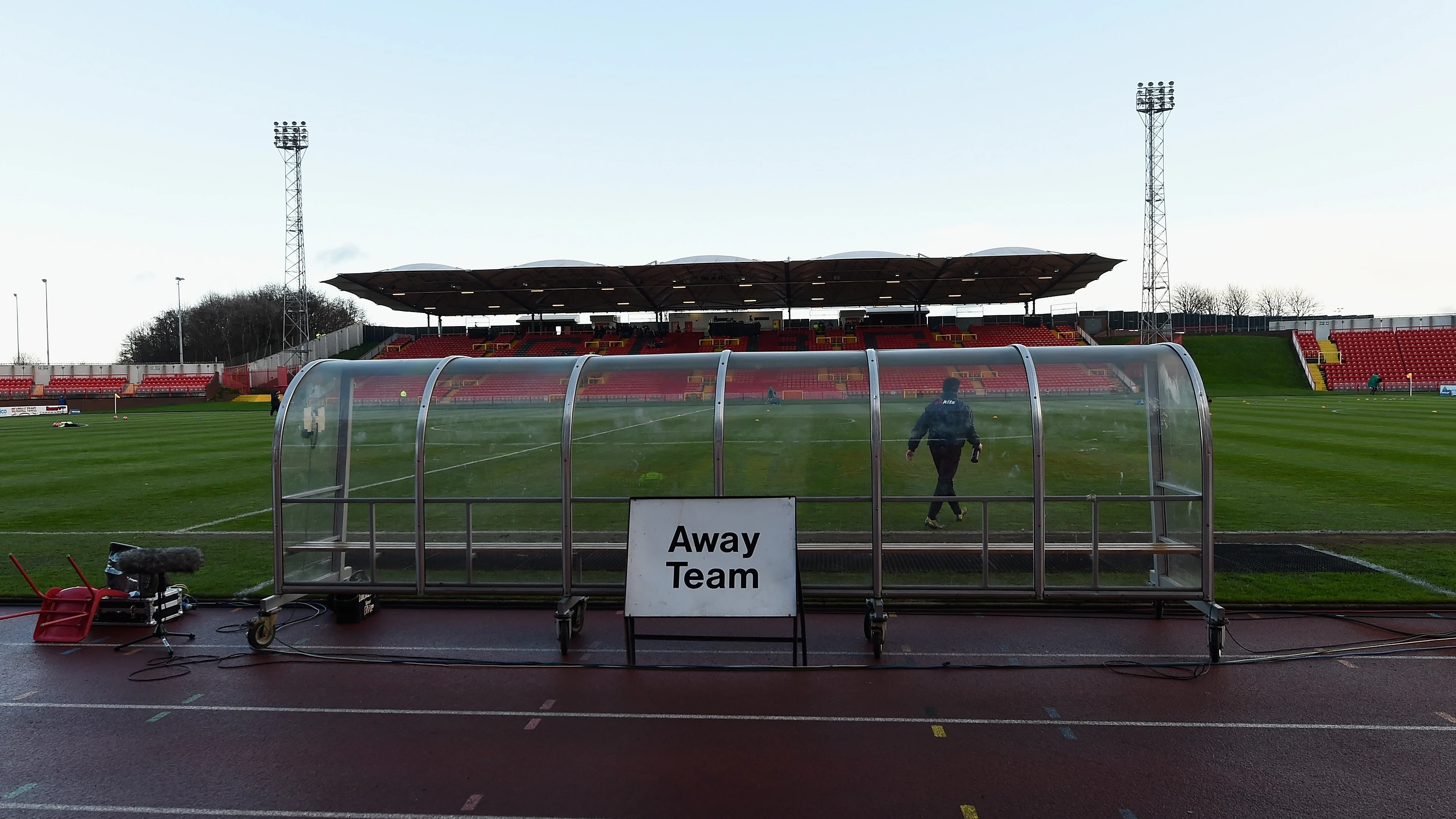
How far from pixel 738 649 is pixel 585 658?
50.2 inches

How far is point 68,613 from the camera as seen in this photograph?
7.45 metres

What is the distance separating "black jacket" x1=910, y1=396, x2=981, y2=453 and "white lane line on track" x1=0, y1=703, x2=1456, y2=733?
3153mm

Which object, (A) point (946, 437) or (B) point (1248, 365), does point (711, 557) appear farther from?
(B) point (1248, 365)

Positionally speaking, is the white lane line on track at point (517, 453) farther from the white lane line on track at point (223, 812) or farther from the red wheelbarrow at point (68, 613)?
the white lane line on track at point (223, 812)

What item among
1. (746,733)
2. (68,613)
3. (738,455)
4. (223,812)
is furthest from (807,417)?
(68,613)

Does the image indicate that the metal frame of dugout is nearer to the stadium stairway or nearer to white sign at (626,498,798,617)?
white sign at (626,498,798,617)

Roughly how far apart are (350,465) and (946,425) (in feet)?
20.1

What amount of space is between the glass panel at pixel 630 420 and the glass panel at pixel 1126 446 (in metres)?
3.09

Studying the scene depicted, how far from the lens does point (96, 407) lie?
179ft

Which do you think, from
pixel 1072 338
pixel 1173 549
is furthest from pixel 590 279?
pixel 1173 549

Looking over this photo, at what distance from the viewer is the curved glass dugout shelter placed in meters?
7.16

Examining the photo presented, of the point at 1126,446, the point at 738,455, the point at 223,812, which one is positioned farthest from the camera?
the point at 1126,446

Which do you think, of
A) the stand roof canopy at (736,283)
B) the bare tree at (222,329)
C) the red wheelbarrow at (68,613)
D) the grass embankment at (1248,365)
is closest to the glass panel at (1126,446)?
the red wheelbarrow at (68,613)

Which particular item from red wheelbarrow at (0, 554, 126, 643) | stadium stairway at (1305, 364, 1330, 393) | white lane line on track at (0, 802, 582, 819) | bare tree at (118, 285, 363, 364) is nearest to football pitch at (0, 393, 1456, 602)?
red wheelbarrow at (0, 554, 126, 643)
